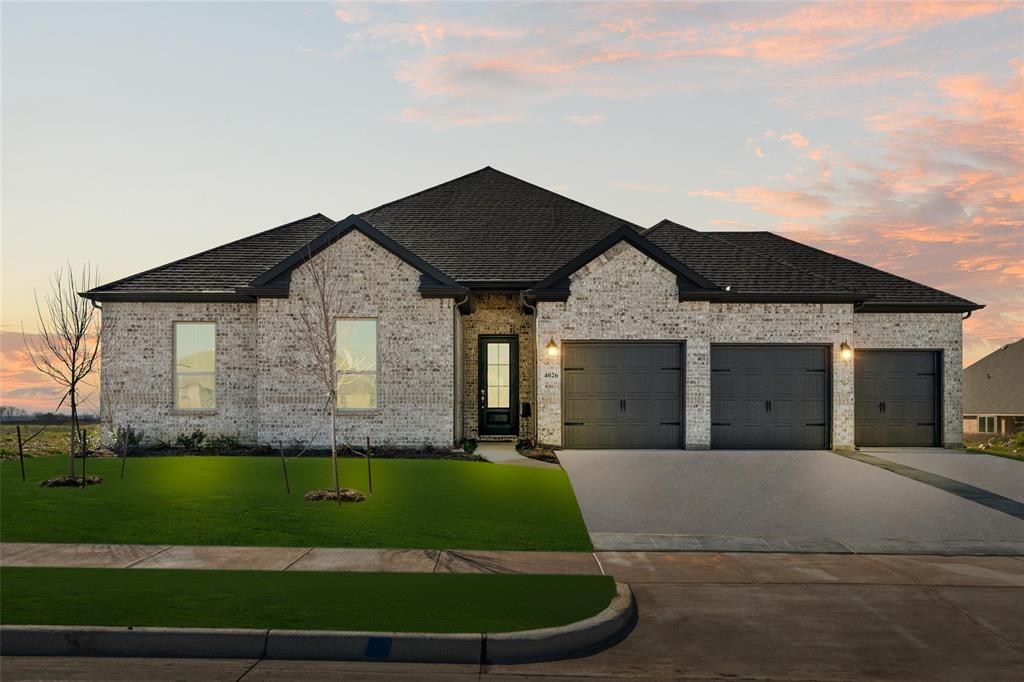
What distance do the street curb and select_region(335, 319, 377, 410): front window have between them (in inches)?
528

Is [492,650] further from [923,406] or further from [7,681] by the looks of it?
[923,406]

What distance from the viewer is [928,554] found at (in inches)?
424

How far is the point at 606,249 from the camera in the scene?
21.0 metres

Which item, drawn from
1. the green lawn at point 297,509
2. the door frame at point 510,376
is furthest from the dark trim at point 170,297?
the door frame at point 510,376

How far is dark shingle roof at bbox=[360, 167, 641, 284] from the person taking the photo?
23.8 m

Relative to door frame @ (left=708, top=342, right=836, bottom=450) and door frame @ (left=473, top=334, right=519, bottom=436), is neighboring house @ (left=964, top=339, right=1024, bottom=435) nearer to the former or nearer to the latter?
door frame @ (left=708, top=342, right=836, bottom=450)

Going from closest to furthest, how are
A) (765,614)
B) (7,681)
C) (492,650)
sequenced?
(7,681), (492,650), (765,614)

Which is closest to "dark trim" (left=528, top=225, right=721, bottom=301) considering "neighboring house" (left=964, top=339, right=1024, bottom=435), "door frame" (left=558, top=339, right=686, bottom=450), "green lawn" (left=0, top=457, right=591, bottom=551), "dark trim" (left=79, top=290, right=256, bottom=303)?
"door frame" (left=558, top=339, right=686, bottom=450)

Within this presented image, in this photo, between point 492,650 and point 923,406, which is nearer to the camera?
→ point 492,650

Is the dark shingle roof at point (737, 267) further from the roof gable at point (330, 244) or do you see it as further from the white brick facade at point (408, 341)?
the roof gable at point (330, 244)

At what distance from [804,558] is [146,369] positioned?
16.8 metres

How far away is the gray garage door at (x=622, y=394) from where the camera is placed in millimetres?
21297

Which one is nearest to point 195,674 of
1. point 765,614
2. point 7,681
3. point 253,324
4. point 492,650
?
point 7,681

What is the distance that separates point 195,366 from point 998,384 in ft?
127
